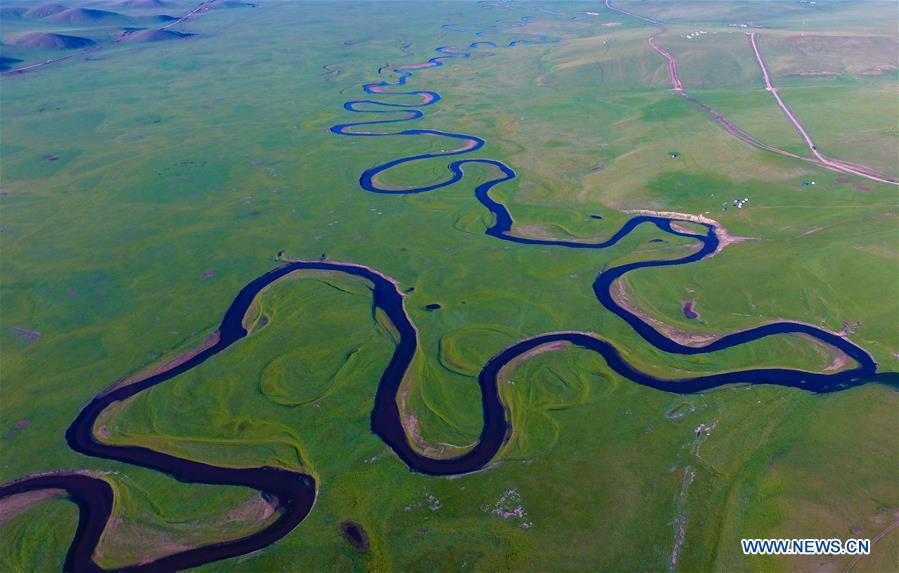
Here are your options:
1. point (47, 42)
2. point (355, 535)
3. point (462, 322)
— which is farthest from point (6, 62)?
point (355, 535)

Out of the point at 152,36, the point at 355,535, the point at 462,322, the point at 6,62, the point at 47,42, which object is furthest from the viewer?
the point at 152,36

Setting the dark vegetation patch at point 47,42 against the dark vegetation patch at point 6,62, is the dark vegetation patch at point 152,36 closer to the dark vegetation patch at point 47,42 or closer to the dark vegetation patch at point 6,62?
the dark vegetation patch at point 47,42

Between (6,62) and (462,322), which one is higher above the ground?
(6,62)

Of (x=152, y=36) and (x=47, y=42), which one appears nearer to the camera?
(x=47, y=42)

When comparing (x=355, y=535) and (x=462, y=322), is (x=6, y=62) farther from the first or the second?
(x=355, y=535)

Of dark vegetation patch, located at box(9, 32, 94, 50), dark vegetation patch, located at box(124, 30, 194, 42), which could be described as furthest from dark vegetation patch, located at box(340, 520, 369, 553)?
dark vegetation patch, located at box(124, 30, 194, 42)
